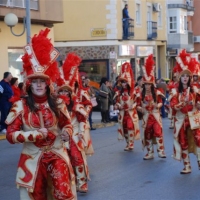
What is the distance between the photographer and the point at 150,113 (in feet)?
43.6

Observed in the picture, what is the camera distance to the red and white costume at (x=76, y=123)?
945 cm

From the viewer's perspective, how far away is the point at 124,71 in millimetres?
14414

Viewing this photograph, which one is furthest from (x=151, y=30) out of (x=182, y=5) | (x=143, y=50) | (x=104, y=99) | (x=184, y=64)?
(x=184, y=64)

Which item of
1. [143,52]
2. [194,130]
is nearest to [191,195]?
[194,130]

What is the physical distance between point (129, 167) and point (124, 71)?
9.99 feet

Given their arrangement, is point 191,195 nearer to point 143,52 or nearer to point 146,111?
point 146,111

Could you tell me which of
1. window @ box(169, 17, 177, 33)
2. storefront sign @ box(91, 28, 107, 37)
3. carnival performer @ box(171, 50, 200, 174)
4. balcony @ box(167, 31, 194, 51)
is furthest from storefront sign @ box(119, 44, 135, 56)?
carnival performer @ box(171, 50, 200, 174)

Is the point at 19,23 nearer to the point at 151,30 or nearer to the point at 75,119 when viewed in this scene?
the point at 75,119

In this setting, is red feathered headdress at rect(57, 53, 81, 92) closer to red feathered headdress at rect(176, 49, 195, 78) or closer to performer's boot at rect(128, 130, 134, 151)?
red feathered headdress at rect(176, 49, 195, 78)

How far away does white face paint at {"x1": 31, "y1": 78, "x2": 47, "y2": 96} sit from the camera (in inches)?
260

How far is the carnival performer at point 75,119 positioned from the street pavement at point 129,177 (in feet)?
1.01

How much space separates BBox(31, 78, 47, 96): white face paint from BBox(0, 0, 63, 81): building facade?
16.5m

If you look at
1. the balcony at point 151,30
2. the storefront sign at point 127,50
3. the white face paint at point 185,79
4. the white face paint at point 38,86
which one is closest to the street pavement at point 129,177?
the white face paint at point 185,79

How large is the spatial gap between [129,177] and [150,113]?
2675 millimetres
